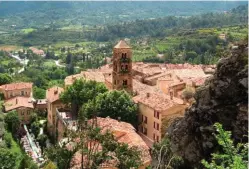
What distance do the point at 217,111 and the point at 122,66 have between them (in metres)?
25.7

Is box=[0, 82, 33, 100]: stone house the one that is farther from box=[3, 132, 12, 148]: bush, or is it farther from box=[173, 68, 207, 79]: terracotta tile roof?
box=[173, 68, 207, 79]: terracotta tile roof

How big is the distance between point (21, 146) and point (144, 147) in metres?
22.4

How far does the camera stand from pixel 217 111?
2203 centimetres

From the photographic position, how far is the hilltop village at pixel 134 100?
1341 inches

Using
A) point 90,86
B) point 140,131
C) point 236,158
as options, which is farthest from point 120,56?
point 236,158

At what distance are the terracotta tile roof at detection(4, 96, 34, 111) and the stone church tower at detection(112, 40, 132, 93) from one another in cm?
1676

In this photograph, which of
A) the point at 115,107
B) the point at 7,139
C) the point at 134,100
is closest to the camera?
the point at 115,107

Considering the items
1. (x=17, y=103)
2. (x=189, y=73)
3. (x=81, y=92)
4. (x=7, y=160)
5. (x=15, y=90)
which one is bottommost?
(x=17, y=103)

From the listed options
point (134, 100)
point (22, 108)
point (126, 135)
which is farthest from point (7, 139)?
point (126, 135)

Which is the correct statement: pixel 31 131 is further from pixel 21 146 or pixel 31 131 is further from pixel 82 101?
pixel 82 101

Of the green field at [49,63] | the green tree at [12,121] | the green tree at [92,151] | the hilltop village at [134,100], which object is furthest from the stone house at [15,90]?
the green field at [49,63]

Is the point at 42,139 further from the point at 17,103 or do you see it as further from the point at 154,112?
the point at 154,112

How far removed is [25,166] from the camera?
36.7m

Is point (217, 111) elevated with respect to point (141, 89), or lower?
elevated
